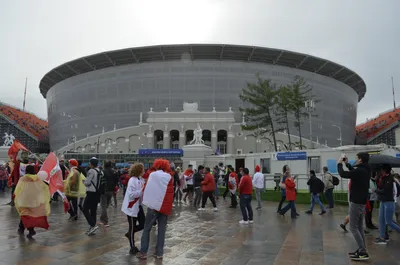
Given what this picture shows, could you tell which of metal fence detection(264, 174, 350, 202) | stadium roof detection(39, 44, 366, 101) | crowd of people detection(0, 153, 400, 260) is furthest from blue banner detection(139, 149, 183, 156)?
stadium roof detection(39, 44, 366, 101)

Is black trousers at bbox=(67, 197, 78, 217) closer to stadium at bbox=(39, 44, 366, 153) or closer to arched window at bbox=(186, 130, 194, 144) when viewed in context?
arched window at bbox=(186, 130, 194, 144)

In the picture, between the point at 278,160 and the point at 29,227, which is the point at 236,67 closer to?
the point at 278,160

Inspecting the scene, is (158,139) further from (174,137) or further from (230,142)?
(230,142)

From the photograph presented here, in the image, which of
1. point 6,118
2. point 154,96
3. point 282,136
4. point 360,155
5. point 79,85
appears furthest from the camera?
point 6,118

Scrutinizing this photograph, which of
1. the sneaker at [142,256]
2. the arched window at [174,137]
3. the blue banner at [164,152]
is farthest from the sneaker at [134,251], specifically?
the arched window at [174,137]

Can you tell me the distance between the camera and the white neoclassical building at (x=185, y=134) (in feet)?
183

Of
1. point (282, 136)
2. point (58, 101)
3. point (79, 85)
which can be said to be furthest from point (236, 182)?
point (58, 101)

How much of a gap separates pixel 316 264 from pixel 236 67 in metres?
63.2

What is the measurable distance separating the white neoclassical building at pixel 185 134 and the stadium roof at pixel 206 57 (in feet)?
40.4

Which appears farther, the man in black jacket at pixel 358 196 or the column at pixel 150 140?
the column at pixel 150 140

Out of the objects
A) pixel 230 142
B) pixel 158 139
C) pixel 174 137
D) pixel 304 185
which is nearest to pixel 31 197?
pixel 304 185

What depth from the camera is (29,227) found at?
25.1 ft

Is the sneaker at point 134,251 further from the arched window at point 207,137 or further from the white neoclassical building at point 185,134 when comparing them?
the arched window at point 207,137

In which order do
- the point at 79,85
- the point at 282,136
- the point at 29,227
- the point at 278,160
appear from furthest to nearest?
the point at 79,85 → the point at 282,136 → the point at 278,160 → the point at 29,227
